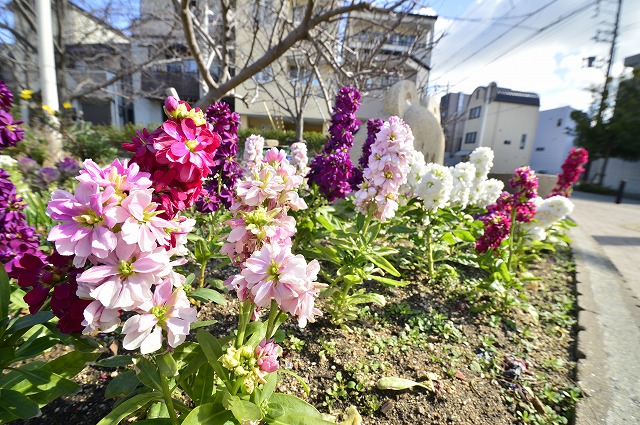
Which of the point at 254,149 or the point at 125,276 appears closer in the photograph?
the point at 125,276

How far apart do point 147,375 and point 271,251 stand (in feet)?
1.99

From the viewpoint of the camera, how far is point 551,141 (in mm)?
31484

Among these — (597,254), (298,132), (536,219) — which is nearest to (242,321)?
(536,219)

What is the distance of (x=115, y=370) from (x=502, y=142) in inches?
1395

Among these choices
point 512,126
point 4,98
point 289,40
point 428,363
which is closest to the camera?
point 4,98

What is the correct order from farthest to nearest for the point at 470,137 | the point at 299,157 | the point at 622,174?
1. the point at 470,137
2. the point at 622,174
3. the point at 299,157

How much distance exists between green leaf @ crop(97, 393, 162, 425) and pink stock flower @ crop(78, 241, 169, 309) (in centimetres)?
40

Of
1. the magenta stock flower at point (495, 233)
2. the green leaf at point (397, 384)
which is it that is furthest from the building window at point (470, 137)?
the green leaf at point (397, 384)

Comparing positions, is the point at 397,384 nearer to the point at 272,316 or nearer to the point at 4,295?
the point at 272,316

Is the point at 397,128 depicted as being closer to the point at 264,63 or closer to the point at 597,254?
the point at 264,63

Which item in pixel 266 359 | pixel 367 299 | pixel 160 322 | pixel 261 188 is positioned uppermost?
pixel 261 188

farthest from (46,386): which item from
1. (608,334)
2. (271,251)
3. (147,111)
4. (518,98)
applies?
(518,98)

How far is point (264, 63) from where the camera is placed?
4441mm

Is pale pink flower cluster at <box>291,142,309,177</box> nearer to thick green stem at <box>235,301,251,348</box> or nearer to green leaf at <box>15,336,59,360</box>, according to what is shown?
thick green stem at <box>235,301,251,348</box>
